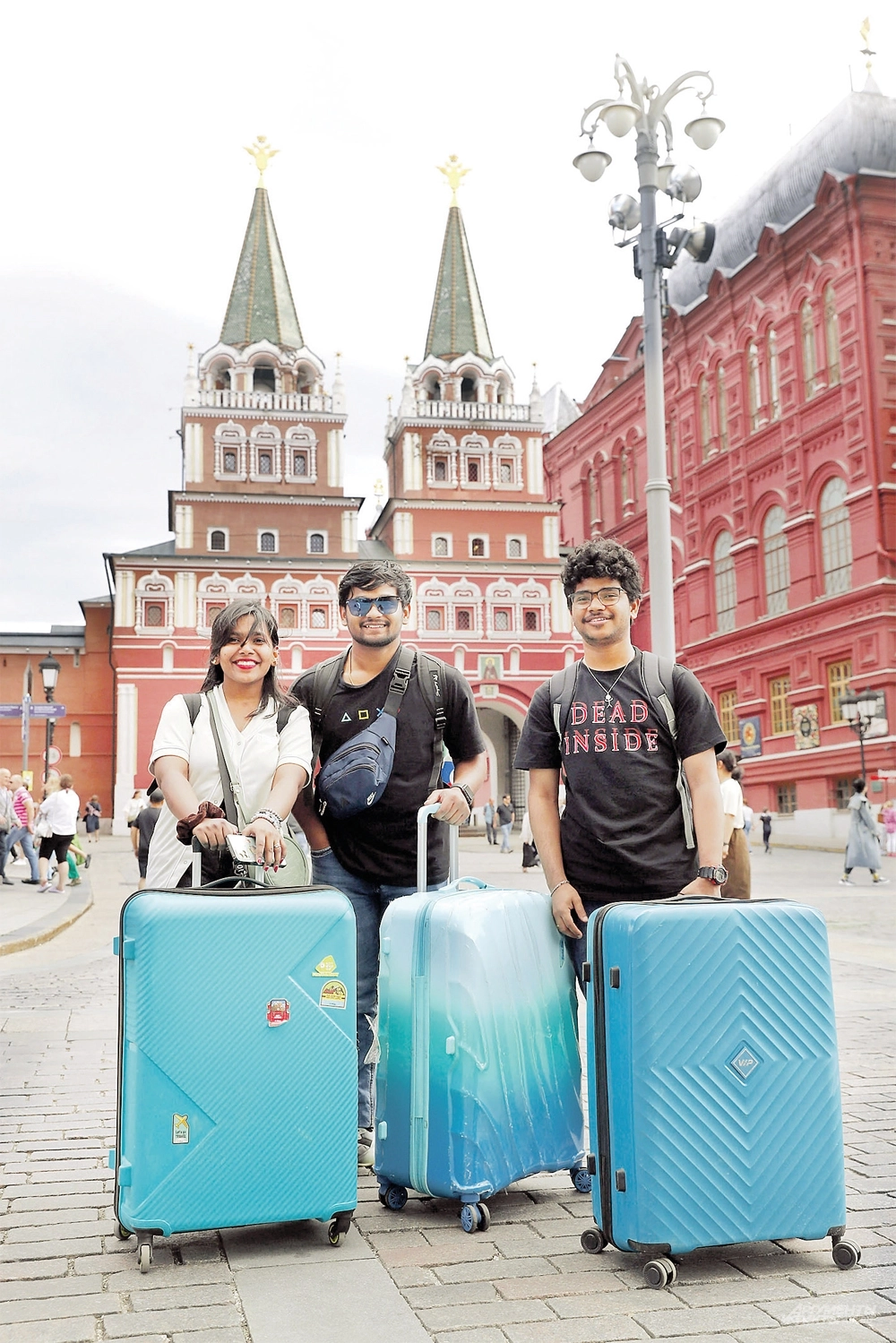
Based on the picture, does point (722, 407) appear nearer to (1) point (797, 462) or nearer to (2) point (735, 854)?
(1) point (797, 462)

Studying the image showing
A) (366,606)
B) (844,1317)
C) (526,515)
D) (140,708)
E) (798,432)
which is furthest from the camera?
(526,515)

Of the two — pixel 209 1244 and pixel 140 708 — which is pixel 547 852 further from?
pixel 140 708

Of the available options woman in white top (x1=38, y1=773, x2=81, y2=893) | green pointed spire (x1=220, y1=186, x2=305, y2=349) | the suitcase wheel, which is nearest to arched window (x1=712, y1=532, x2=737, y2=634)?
green pointed spire (x1=220, y1=186, x2=305, y2=349)

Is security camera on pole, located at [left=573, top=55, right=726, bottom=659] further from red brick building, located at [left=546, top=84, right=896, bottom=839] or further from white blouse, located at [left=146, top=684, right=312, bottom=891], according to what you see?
red brick building, located at [left=546, top=84, right=896, bottom=839]

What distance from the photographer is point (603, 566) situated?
3787 mm

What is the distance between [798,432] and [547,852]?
3185 cm

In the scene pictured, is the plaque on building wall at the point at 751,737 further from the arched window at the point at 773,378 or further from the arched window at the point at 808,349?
the arched window at the point at 808,349

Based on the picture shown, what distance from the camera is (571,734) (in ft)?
12.4

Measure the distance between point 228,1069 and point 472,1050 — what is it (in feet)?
2.14

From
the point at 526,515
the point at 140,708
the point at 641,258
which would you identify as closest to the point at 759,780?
the point at 526,515

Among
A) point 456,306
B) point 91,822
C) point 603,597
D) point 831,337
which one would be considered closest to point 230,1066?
point 603,597

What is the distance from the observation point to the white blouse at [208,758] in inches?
146

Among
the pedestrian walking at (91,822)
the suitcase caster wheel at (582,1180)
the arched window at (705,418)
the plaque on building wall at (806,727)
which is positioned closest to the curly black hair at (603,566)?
the suitcase caster wheel at (582,1180)

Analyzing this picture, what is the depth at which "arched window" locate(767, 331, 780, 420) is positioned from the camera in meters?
34.7
